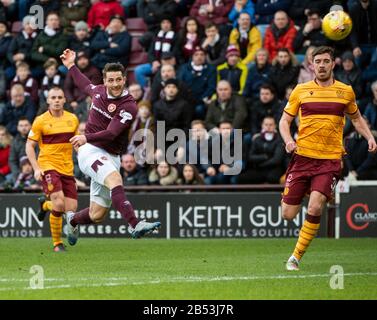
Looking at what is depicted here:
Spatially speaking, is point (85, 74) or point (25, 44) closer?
point (85, 74)

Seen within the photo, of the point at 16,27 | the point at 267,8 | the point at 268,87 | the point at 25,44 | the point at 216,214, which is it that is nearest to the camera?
the point at 216,214

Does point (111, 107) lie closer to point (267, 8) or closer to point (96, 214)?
point (96, 214)

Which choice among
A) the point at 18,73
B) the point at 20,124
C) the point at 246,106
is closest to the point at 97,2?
the point at 18,73

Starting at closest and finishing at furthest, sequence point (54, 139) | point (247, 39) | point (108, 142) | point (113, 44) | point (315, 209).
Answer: point (315, 209) < point (108, 142) < point (54, 139) < point (247, 39) < point (113, 44)

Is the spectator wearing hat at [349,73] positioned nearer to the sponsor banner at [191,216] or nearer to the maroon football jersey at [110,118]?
the sponsor banner at [191,216]

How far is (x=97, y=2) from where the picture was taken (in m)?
23.8

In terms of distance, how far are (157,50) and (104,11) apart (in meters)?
1.99

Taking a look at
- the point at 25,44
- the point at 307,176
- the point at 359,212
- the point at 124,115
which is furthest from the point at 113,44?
the point at 307,176

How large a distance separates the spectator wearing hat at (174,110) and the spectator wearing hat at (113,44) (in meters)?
2.32

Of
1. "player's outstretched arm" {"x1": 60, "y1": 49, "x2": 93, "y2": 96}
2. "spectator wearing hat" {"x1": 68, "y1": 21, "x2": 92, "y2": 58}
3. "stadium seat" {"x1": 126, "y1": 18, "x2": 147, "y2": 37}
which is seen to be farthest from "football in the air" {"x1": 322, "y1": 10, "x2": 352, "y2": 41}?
"stadium seat" {"x1": 126, "y1": 18, "x2": 147, "y2": 37}

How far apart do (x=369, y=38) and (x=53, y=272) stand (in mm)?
10236

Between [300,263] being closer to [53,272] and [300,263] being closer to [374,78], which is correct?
[53,272]

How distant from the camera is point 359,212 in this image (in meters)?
18.9

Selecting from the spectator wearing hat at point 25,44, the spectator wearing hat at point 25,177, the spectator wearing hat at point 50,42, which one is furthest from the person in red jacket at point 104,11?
the spectator wearing hat at point 25,177
